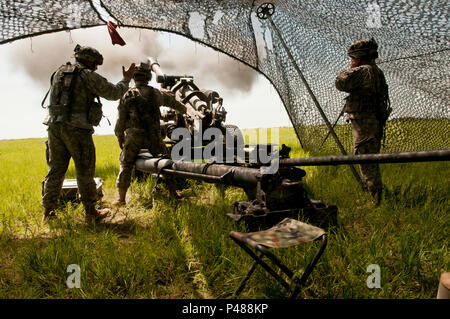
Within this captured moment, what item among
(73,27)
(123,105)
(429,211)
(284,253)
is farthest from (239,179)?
(73,27)

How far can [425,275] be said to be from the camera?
2002mm

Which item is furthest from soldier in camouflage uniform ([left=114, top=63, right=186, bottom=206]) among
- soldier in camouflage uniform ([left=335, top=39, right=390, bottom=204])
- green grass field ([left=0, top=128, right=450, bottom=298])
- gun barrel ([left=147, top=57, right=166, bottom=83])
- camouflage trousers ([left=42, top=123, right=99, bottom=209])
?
soldier in camouflage uniform ([left=335, top=39, right=390, bottom=204])

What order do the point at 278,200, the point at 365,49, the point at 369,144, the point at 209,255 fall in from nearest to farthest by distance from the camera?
the point at 209,255, the point at 278,200, the point at 365,49, the point at 369,144

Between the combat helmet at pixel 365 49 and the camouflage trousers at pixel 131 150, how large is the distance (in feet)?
10.6

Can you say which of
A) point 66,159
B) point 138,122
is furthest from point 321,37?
point 66,159

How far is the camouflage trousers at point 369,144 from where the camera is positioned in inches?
140

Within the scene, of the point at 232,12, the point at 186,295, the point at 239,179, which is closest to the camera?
the point at 186,295

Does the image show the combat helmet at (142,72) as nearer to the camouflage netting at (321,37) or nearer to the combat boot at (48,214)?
the camouflage netting at (321,37)

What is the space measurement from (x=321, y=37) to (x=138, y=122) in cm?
329

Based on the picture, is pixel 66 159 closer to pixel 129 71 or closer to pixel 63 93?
pixel 63 93

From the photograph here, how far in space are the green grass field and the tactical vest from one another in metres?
1.28

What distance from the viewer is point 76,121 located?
3424 mm

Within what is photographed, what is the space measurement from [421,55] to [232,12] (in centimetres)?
304
